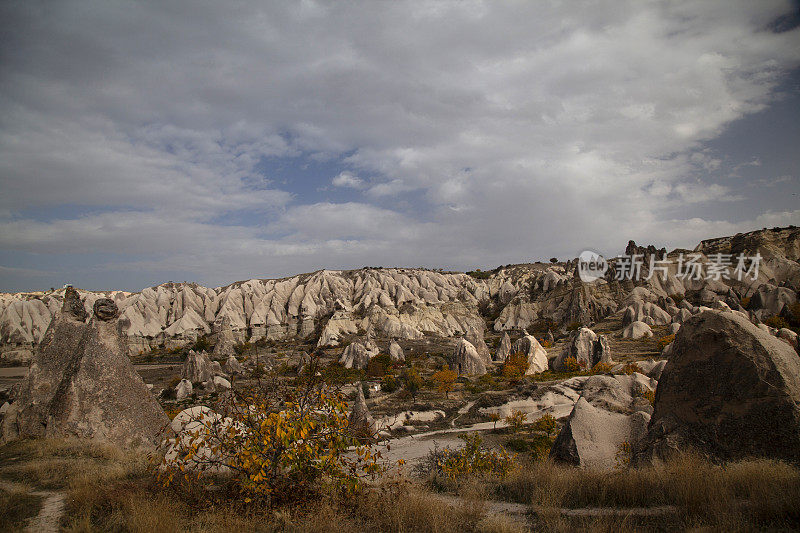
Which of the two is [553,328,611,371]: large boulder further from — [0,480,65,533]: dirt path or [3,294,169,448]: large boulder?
[0,480,65,533]: dirt path

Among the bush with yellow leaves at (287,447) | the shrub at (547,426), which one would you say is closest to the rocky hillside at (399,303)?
the shrub at (547,426)

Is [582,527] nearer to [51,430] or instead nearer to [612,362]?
[51,430]

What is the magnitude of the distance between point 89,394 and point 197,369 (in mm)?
25349

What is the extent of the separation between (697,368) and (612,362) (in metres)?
27.3

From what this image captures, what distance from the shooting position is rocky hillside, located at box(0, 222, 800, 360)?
182 feet

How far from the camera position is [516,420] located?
A: 19.2 meters

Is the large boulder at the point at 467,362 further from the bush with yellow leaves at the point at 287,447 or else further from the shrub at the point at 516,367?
the bush with yellow leaves at the point at 287,447

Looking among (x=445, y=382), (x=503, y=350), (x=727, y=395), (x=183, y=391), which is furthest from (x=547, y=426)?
(x=183, y=391)

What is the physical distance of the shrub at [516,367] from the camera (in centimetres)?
3094

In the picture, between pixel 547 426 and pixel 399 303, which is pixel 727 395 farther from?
pixel 399 303

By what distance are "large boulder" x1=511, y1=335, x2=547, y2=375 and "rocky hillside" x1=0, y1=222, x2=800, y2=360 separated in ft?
55.1

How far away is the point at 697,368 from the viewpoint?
7.39 m

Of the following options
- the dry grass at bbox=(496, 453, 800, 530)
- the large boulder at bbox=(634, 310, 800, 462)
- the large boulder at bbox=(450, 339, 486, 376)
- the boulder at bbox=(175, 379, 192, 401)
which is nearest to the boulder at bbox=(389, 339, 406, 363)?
the large boulder at bbox=(450, 339, 486, 376)

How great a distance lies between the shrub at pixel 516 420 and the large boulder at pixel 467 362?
1337 cm
